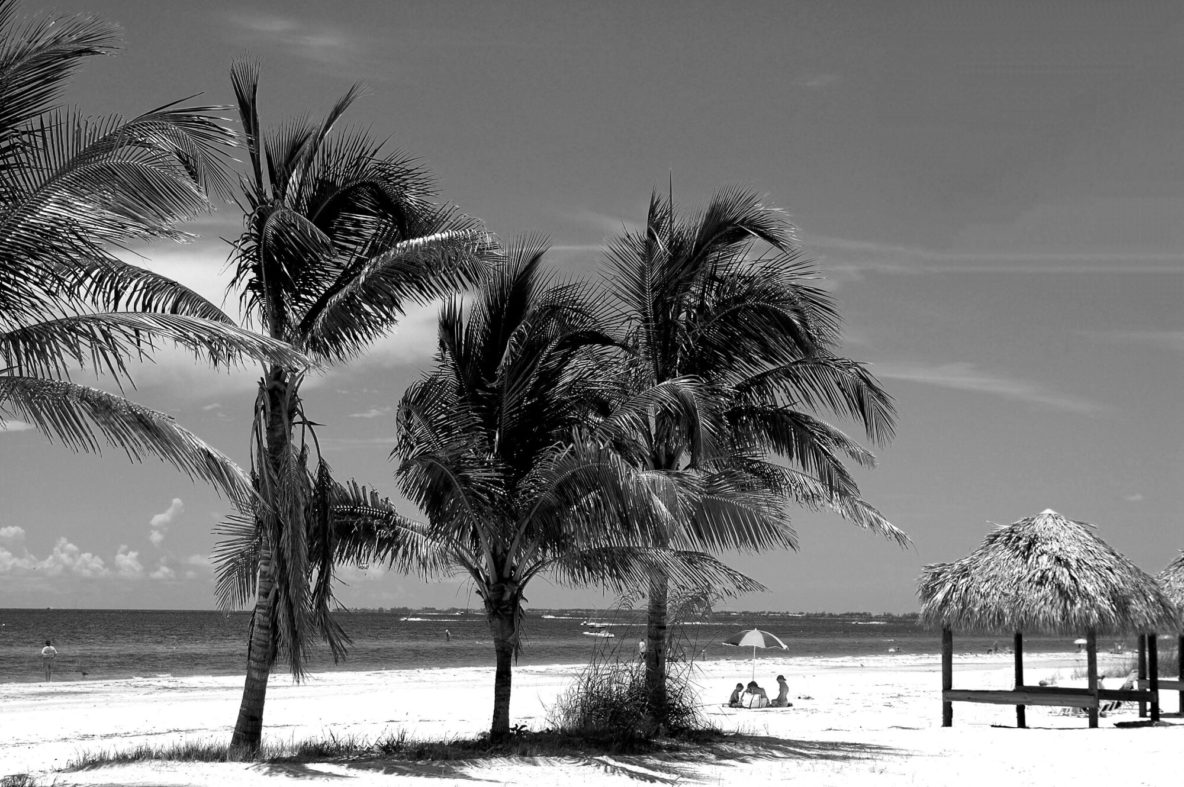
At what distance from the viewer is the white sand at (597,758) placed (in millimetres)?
9680

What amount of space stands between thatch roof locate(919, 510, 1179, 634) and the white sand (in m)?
1.38

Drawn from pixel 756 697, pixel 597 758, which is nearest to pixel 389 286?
pixel 597 758

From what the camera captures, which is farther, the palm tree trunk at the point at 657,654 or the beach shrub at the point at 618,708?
the palm tree trunk at the point at 657,654

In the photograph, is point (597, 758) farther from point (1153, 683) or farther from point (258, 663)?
point (1153, 683)

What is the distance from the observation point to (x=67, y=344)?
696 cm

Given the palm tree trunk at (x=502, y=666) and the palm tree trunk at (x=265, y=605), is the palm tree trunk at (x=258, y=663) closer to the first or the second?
the palm tree trunk at (x=265, y=605)

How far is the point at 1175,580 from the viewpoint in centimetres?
1753

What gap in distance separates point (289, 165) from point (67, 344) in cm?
423

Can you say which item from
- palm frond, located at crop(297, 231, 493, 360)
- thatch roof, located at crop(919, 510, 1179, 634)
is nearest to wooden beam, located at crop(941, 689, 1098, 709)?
thatch roof, located at crop(919, 510, 1179, 634)

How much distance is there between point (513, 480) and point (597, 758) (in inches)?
111

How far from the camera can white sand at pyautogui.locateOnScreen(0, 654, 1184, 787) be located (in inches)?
381

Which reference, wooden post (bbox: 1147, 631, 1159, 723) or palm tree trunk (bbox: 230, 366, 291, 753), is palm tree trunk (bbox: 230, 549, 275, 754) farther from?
wooden post (bbox: 1147, 631, 1159, 723)

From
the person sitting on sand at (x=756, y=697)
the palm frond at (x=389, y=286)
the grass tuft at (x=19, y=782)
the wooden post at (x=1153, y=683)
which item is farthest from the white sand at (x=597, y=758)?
the palm frond at (x=389, y=286)

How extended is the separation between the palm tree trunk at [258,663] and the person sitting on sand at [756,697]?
1096 centimetres
